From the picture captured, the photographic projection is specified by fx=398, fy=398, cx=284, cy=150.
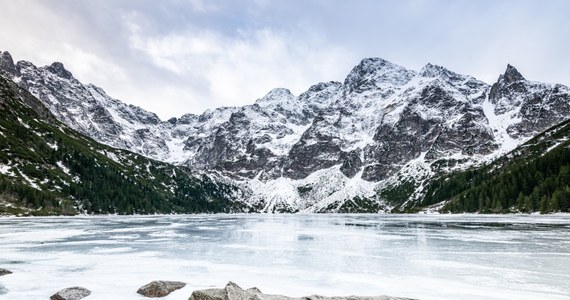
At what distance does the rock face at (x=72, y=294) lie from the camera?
55.7ft

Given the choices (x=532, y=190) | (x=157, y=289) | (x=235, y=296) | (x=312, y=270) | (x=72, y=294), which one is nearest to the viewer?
(x=235, y=296)

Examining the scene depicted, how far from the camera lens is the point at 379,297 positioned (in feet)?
49.6

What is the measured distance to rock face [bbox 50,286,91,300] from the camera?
16969mm

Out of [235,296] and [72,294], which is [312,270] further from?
[72,294]

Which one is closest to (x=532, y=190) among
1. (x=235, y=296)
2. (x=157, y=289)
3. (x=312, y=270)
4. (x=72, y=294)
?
(x=312, y=270)

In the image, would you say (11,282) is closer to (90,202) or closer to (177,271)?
(177,271)

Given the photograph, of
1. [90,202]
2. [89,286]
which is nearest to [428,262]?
[89,286]

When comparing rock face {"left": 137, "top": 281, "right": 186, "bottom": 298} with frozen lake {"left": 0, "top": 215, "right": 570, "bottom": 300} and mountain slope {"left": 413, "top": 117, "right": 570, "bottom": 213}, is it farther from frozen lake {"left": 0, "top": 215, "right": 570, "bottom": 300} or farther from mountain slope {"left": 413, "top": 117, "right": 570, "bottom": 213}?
Answer: mountain slope {"left": 413, "top": 117, "right": 570, "bottom": 213}

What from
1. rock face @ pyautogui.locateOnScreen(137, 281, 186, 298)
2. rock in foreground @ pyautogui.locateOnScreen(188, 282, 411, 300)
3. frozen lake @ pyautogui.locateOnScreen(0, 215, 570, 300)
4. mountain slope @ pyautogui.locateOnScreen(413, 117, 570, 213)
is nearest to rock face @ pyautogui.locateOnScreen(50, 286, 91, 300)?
frozen lake @ pyautogui.locateOnScreen(0, 215, 570, 300)

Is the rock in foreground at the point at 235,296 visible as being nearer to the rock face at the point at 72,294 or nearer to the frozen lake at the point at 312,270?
the frozen lake at the point at 312,270

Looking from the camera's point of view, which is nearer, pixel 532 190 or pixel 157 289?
pixel 157 289

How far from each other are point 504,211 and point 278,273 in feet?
459

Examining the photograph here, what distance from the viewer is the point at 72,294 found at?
17.4 meters

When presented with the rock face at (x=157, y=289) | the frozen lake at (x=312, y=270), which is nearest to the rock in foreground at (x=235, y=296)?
the frozen lake at (x=312, y=270)
